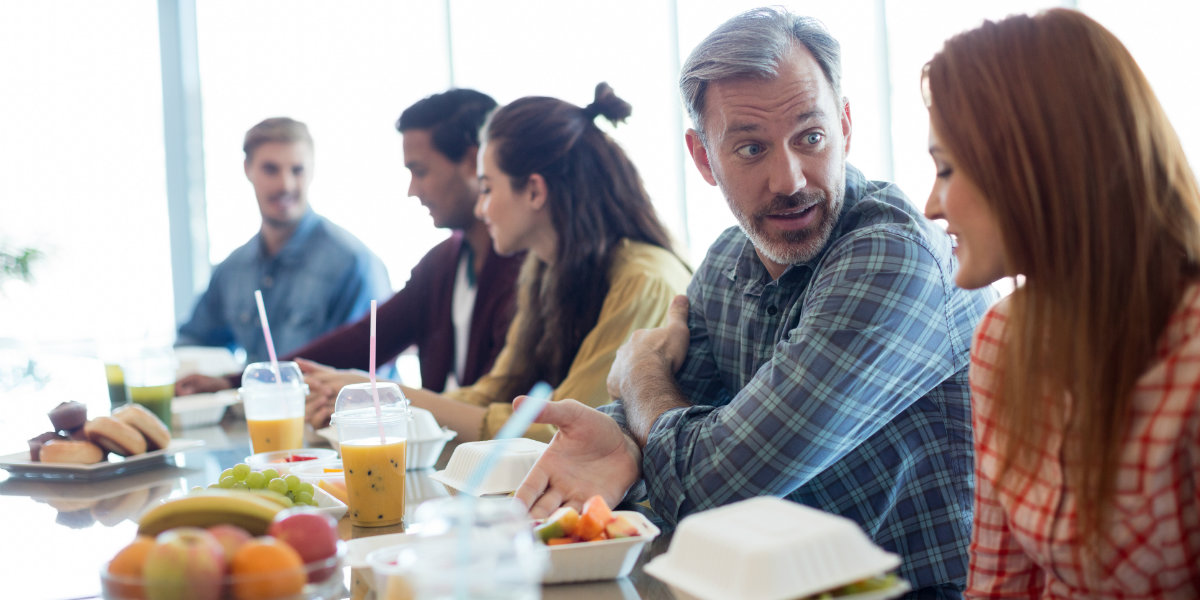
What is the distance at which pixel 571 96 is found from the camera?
5.02 meters

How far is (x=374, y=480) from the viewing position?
1297 mm

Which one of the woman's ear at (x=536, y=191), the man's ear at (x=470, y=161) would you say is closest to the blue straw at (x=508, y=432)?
the woman's ear at (x=536, y=191)

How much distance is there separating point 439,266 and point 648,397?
1.72 metres

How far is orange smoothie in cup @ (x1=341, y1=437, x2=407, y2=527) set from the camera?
1293 millimetres

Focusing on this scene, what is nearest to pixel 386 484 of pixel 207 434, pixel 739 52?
pixel 739 52

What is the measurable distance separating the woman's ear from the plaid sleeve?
1.21m

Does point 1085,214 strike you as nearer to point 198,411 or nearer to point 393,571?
point 393,571

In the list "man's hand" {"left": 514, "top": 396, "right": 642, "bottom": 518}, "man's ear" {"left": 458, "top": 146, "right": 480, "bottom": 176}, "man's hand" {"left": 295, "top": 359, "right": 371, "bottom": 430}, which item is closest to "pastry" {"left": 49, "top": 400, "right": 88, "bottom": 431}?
"man's hand" {"left": 295, "top": 359, "right": 371, "bottom": 430}

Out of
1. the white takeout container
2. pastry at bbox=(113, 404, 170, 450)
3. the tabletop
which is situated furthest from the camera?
pastry at bbox=(113, 404, 170, 450)

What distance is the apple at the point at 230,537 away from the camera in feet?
2.43

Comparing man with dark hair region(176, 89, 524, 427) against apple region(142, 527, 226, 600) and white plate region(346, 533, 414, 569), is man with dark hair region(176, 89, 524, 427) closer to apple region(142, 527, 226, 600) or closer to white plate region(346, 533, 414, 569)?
white plate region(346, 533, 414, 569)

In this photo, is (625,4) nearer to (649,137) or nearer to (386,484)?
(649,137)

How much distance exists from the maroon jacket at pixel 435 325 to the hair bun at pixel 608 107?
54 centimetres

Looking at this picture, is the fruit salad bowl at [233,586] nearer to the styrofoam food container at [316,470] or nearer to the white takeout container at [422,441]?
the styrofoam food container at [316,470]
